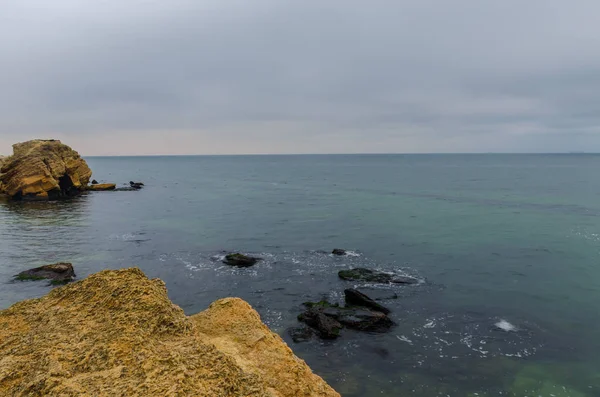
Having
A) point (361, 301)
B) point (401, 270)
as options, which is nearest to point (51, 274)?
point (361, 301)

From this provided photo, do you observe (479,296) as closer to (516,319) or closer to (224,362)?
(516,319)

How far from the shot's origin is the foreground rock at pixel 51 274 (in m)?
29.6

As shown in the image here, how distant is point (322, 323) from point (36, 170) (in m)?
75.9

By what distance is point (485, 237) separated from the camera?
4569cm

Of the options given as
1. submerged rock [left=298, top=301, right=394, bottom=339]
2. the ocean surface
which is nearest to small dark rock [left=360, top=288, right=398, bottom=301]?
the ocean surface

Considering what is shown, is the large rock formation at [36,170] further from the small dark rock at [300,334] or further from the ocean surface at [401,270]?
the small dark rock at [300,334]

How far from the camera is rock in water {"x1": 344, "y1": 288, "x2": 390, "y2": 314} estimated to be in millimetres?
25047

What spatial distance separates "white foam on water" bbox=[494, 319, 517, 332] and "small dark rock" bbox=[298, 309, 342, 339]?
9.56 meters

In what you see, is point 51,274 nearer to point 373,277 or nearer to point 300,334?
point 300,334

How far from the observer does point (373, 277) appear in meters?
31.6

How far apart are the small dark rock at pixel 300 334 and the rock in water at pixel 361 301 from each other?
4359 mm

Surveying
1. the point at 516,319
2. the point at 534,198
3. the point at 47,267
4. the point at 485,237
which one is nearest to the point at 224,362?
the point at 516,319

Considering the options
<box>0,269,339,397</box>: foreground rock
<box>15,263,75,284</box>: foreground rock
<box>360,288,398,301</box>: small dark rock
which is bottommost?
<box>360,288,398,301</box>: small dark rock

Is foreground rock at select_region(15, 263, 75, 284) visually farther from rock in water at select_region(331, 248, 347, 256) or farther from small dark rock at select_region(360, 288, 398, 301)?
rock in water at select_region(331, 248, 347, 256)
